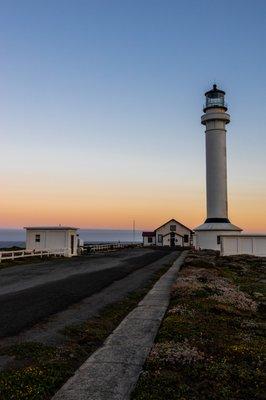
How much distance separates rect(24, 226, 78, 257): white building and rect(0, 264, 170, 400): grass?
4155 centimetres

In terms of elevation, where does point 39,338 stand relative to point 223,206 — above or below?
below

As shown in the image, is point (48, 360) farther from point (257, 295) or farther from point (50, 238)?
point (50, 238)

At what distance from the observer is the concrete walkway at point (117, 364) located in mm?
7754

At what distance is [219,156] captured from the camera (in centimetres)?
7381

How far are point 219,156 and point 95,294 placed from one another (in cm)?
5650

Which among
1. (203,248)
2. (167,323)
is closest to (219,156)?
(203,248)

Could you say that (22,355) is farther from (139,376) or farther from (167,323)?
(167,323)

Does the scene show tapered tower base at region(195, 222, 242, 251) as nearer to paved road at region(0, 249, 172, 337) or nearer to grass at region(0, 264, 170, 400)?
paved road at region(0, 249, 172, 337)

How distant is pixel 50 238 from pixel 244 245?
26267 mm

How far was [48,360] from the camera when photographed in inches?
380

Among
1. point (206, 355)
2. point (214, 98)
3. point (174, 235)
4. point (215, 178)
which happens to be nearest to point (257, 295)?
point (206, 355)

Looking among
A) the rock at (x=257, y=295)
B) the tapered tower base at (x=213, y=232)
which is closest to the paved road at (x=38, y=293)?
the rock at (x=257, y=295)

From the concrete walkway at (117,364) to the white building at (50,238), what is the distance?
135ft

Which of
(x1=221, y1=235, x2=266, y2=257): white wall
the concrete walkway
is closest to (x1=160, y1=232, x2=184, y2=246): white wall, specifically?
(x1=221, y1=235, x2=266, y2=257): white wall
